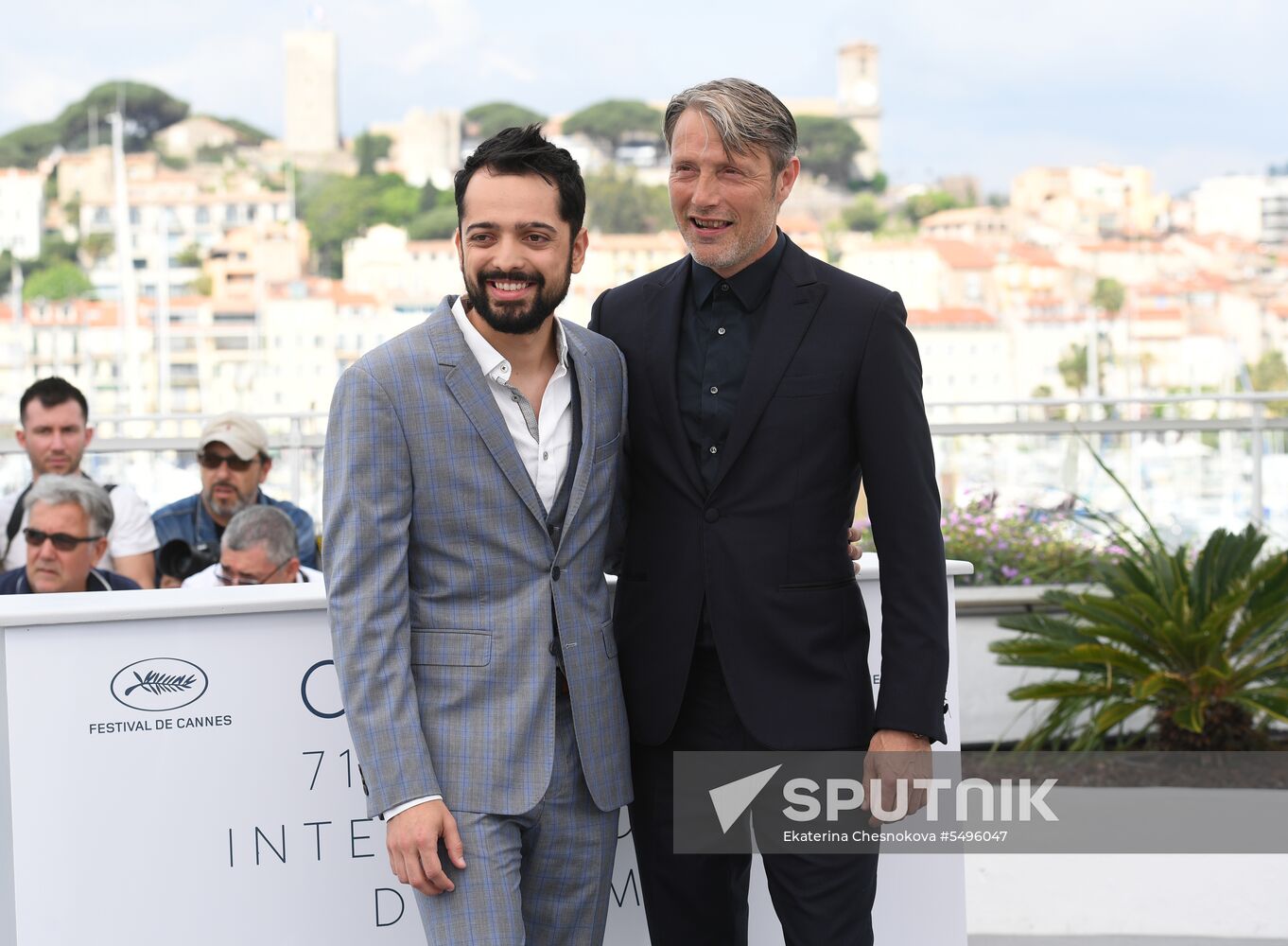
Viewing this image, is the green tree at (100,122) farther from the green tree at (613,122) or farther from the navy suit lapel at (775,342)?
the navy suit lapel at (775,342)

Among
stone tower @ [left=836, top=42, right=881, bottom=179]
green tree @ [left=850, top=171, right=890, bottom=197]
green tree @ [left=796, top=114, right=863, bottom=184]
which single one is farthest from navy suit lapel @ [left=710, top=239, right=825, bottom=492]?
stone tower @ [left=836, top=42, right=881, bottom=179]

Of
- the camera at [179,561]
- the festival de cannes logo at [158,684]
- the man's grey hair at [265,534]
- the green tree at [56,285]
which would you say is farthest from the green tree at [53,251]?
the festival de cannes logo at [158,684]

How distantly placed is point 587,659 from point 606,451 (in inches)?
10.6

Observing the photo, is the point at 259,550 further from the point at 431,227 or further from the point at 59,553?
the point at 431,227

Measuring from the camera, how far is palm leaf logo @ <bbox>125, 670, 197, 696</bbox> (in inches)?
81.4

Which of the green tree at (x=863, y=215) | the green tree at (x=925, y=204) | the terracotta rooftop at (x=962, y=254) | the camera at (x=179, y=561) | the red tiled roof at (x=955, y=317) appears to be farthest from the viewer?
the green tree at (x=925, y=204)

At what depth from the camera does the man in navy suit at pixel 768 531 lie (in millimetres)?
1932

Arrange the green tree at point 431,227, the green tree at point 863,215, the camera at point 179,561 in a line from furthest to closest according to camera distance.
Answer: the green tree at point 863,215, the green tree at point 431,227, the camera at point 179,561

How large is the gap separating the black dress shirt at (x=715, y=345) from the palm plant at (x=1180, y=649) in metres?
2.91

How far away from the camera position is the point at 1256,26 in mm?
84812

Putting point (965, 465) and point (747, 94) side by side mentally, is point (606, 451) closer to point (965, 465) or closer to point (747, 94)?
point (747, 94)

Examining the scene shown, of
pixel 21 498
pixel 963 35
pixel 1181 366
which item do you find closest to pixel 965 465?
pixel 21 498

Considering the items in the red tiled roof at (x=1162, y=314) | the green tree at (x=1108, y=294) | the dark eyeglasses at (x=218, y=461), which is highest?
the green tree at (x=1108, y=294)

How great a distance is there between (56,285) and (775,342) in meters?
86.9
